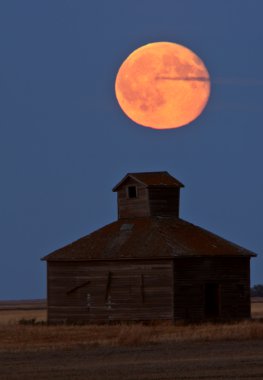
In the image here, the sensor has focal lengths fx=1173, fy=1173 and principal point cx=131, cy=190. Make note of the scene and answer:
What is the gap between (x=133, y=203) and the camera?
6275cm

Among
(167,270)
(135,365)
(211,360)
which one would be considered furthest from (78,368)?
(167,270)

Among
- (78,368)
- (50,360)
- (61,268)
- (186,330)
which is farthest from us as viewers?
(61,268)

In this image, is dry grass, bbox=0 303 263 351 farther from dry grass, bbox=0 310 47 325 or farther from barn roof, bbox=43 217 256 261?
dry grass, bbox=0 310 47 325

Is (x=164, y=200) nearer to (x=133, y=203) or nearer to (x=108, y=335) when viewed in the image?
(x=133, y=203)

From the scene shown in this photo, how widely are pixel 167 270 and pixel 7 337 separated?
11908 millimetres

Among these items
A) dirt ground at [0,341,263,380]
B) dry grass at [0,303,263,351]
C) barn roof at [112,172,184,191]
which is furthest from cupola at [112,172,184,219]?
dirt ground at [0,341,263,380]

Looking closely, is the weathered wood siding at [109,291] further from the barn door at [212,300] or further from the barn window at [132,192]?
the barn window at [132,192]

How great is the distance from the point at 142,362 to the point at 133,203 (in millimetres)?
31646

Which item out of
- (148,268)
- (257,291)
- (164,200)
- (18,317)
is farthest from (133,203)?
(257,291)

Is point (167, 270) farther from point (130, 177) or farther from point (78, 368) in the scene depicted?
point (78, 368)

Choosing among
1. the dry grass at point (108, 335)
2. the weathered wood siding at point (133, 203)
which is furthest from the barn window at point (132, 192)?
the dry grass at point (108, 335)

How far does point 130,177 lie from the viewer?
6272 cm

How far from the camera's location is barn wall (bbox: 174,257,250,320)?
189 ft

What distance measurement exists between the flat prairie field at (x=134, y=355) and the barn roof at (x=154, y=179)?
42.7 feet
